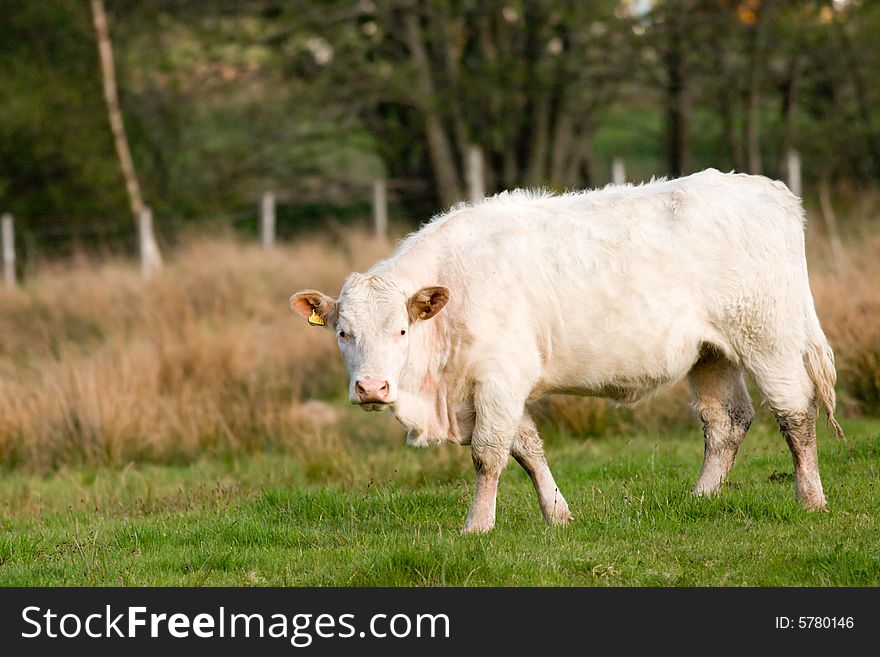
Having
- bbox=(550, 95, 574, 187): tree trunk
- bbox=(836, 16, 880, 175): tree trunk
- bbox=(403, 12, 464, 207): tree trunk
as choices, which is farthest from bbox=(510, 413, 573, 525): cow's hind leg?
bbox=(836, 16, 880, 175): tree trunk

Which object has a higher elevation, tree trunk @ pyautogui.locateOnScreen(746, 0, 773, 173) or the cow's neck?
tree trunk @ pyautogui.locateOnScreen(746, 0, 773, 173)

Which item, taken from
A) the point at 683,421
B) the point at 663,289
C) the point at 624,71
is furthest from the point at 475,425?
the point at 624,71

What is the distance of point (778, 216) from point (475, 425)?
94.9 inches

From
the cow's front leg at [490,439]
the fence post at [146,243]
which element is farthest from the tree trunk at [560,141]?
the cow's front leg at [490,439]

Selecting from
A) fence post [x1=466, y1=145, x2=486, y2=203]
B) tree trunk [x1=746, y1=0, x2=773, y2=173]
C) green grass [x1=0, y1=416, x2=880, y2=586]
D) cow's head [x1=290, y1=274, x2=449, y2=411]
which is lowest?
green grass [x1=0, y1=416, x2=880, y2=586]

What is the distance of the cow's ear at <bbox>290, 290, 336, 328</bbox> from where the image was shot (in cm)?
740

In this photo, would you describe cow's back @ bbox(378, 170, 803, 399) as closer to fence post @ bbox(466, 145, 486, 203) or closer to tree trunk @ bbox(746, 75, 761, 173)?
fence post @ bbox(466, 145, 486, 203)

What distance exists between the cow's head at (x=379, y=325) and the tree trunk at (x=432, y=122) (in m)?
16.6

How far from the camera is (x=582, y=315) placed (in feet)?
24.9

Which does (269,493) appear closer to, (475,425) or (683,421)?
(475,425)

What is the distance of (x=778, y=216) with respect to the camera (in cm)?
811

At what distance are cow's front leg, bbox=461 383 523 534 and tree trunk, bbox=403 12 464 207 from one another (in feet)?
54.3

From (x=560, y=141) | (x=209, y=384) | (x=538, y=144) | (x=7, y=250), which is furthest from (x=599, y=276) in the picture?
(x=7, y=250)

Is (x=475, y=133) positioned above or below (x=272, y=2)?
below
